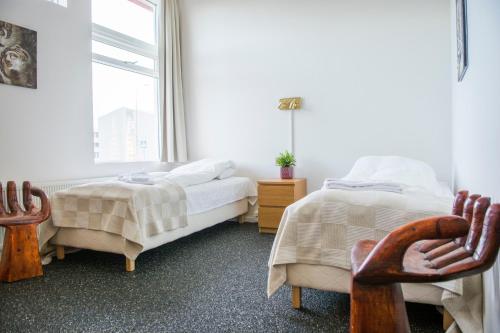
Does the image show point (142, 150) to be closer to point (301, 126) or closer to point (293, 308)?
point (301, 126)

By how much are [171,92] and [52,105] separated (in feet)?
4.63

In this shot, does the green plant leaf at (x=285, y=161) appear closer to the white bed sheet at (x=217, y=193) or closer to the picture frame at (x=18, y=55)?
the white bed sheet at (x=217, y=193)

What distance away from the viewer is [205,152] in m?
4.16

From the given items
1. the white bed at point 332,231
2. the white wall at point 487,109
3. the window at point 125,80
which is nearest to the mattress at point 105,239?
the white bed at point 332,231

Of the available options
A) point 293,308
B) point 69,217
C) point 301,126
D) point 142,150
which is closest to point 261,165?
point 301,126

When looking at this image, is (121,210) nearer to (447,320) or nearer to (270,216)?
(270,216)

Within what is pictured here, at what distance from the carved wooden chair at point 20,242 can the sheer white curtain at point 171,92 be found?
1.96m

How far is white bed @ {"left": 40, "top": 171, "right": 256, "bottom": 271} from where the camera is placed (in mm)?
2252

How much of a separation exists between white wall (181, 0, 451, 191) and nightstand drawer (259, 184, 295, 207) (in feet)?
1.60

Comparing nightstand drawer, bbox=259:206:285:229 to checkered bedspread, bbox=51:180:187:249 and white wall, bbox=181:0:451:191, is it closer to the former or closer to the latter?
white wall, bbox=181:0:451:191

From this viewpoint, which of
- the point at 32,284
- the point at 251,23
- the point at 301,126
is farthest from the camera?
the point at 251,23

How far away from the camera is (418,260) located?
2.63 feet

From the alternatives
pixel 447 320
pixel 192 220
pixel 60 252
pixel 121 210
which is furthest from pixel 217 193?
pixel 447 320

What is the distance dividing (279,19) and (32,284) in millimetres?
3379
